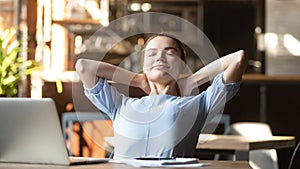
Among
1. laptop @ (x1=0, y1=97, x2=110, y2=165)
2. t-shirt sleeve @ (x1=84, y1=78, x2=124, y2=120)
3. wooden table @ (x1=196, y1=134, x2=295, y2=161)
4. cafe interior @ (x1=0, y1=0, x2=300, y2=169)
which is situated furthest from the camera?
cafe interior @ (x1=0, y1=0, x2=300, y2=169)

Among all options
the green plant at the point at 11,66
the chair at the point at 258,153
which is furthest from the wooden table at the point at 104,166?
the green plant at the point at 11,66

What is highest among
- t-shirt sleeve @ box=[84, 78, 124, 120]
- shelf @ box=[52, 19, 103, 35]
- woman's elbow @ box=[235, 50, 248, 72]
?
shelf @ box=[52, 19, 103, 35]

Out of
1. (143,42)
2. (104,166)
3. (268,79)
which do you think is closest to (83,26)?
(143,42)

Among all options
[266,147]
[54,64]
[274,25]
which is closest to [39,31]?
[54,64]

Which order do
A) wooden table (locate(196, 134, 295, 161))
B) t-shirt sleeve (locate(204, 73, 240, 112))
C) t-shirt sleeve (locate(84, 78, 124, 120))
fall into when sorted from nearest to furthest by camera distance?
t-shirt sleeve (locate(204, 73, 240, 112)) < t-shirt sleeve (locate(84, 78, 124, 120)) < wooden table (locate(196, 134, 295, 161))

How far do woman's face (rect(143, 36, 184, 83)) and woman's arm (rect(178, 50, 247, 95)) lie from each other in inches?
3.4

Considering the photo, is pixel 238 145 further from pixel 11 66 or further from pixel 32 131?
pixel 11 66

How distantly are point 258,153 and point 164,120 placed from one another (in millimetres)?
→ 2102

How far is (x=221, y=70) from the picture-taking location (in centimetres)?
246

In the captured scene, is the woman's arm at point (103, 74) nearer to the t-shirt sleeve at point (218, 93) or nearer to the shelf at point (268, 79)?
the t-shirt sleeve at point (218, 93)

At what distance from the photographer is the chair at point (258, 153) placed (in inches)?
171

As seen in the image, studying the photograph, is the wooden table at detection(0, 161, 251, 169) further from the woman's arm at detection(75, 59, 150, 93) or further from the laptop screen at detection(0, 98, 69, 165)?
the woman's arm at detection(75, 59, 150, 93)

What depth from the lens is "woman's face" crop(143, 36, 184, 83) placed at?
2426 mm

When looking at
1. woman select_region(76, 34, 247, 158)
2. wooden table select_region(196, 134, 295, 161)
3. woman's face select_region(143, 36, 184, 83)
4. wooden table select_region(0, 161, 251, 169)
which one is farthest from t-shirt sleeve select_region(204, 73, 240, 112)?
wooden table select_region(196, 134, 295, 161)
